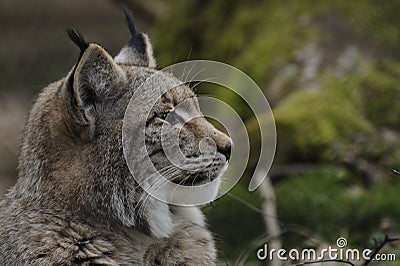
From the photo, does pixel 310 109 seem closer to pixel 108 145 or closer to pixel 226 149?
pixel 226 149

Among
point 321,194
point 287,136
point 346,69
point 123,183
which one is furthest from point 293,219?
point 123,183

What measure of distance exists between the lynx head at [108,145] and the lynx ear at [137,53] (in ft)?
1.35

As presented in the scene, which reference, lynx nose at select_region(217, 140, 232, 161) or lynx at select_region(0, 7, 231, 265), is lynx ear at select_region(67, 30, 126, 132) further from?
lynx nose at select_region(217, 140, 232, 161)

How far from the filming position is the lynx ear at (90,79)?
3590mm

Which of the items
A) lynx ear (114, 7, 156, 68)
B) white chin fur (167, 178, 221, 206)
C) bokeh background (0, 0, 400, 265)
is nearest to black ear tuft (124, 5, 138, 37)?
lynx ear (114, 7, 156, 68)

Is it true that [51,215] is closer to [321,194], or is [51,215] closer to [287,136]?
[321,194]

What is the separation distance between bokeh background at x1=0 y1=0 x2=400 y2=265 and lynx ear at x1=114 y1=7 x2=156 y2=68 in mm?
473

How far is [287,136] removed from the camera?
6.70 meters

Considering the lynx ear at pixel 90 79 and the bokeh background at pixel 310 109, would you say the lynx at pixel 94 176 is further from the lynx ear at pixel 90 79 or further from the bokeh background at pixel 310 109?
the bokeh background at pixel 310 109

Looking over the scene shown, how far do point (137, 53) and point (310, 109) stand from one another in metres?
2.77

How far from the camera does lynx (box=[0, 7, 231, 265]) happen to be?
12.1 ft

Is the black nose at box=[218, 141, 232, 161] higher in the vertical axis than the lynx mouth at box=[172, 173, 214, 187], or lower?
higher

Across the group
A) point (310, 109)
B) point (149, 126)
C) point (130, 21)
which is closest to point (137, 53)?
point (130, 21)

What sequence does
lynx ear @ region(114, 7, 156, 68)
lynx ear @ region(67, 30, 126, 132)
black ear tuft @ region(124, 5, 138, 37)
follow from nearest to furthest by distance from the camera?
lynx ear @ region(67, 30, 126, 132)
lynx ear @ region(114, 7, 156, 68)
black ear tuft @ region(124, 5, 138, 37)
